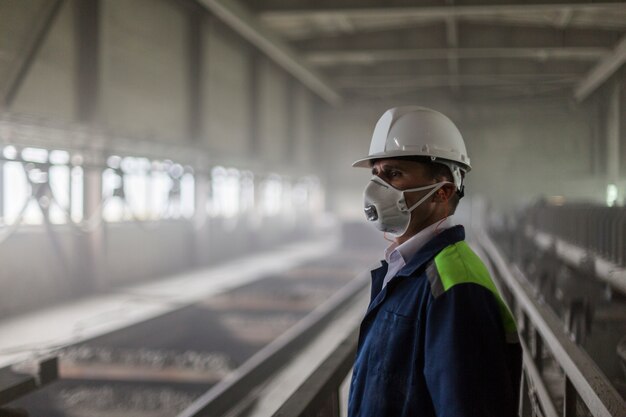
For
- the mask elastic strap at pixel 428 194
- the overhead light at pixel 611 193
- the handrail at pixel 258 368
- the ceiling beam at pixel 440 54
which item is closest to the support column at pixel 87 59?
the handrail at pixel 258 368

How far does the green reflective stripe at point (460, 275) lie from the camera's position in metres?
1.41

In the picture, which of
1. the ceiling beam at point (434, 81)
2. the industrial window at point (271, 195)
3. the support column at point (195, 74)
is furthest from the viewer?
the industrial window at point (271, 195)

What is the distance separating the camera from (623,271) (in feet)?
13.8

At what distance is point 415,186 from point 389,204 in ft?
0.32

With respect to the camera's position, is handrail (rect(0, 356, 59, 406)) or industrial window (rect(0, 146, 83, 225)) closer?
handrail (rect(0, 356, 59, 406))

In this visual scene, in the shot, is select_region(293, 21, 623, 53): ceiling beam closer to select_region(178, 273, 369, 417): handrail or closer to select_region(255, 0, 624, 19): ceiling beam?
select_region(255, 0, 624, 19): ceiling beam

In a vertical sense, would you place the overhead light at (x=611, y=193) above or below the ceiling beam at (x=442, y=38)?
below

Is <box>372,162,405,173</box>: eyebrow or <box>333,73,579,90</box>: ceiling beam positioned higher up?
<box>333,73,579,90</box>: ceiling beam

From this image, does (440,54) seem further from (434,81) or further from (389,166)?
(389,166)

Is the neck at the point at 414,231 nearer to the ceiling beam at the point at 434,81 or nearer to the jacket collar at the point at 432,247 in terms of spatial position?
the jacket collar at the point at 432,247

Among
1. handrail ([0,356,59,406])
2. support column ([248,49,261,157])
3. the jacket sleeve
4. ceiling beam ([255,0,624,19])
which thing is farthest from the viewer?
support column ([248,49,261,157])

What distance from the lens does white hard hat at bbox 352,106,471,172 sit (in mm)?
1720

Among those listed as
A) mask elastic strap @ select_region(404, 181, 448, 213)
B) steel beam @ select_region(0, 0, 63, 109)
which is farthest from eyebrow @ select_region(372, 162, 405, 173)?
steel beam @ select_region(0, 0, 63, 109)

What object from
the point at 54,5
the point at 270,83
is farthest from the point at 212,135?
the point at 54,5
